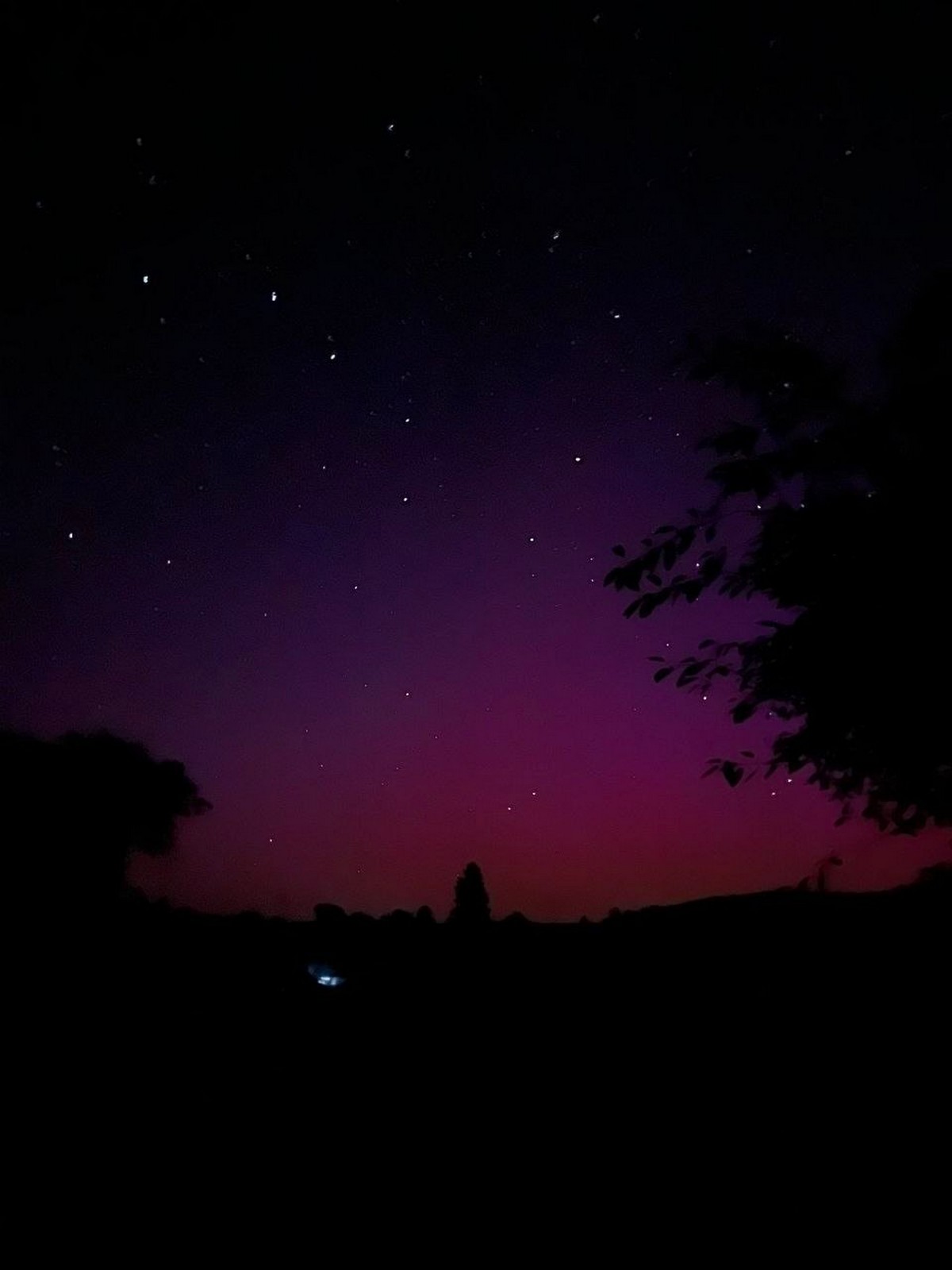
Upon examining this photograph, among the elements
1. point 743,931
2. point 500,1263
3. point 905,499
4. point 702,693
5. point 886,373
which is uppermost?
point 886,373

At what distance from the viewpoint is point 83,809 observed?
480 inches

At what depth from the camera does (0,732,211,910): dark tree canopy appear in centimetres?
1038

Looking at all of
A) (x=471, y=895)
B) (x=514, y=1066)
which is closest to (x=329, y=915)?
(x=471, y=895)

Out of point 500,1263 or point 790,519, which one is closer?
point 500,1263

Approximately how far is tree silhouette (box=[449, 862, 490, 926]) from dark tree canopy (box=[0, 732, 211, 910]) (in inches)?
174

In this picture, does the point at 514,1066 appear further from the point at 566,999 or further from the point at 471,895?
the point at 471,895

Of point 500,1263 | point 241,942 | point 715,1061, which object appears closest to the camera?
point 500,1263

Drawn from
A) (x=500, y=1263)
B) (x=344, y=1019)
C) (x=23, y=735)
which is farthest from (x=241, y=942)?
(x=23, y=735)

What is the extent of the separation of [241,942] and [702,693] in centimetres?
599

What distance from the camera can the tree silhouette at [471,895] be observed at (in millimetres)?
11531

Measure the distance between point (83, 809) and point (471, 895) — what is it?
5.59 m

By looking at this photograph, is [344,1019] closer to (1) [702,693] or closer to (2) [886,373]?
(1) [702,693]

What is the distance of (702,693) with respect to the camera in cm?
455

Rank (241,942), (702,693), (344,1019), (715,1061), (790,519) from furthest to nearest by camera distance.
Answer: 1. (241,942)
2. (344,1019)
3. (715,1061)
4. (702,693)
5. (790,519)
